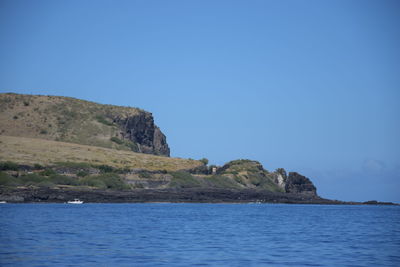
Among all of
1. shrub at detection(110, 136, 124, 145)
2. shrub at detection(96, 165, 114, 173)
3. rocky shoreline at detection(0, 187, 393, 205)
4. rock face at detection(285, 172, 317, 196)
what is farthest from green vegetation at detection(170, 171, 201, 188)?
shrub at detection(110, 136, 124, 145)

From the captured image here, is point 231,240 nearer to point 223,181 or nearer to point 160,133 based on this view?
point 223,181

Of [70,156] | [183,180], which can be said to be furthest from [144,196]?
[70,156]

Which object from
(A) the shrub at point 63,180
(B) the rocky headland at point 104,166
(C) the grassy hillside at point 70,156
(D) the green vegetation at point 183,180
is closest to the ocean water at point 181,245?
(B) the rocky headland at point 104,166

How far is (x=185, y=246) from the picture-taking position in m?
31.3

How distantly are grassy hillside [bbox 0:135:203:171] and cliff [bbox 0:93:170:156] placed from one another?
54.9ft

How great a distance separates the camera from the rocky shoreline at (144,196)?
76.9 metres

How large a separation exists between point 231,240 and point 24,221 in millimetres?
18524

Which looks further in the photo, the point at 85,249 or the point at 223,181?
the point at 223,181

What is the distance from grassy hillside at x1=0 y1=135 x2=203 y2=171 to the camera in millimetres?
99688

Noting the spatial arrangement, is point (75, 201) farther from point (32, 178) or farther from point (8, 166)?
point (8, 166)

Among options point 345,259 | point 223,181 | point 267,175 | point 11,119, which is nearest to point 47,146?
point 11,119

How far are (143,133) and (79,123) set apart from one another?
21.1 metres

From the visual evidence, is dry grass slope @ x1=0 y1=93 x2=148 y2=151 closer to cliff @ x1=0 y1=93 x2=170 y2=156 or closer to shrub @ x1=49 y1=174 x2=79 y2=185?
cliff @ x1=0 y1=93 x2=170 y2=156

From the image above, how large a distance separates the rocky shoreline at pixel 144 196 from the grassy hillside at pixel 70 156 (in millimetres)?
15200
